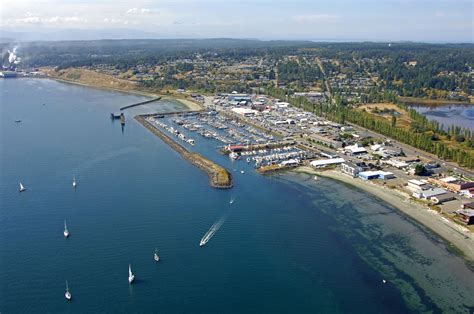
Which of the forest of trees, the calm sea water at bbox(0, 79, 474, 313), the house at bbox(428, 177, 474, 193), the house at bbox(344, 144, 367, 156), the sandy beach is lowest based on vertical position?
the calm sea water at bbox(0, 79, 474, 313)

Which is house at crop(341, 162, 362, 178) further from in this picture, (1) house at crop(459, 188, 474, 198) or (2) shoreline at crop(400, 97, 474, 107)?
(2) shoreline at crop(400, 97, 474, 107)

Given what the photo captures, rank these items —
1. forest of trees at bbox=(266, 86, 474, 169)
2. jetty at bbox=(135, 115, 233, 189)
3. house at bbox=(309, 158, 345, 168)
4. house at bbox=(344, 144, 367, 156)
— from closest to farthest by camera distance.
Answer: jetty at bbox=(135, 115, 233, 189), house at bbox=(309, 158, 345, 168), forest of trees at bbox=(266, 86, 474, 169), house at bbox=(344, 144, 367, 156)

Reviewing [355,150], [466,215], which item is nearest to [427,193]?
[466,215]

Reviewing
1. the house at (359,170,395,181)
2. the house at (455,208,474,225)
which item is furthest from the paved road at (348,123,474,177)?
the house at (455,208,474,225)

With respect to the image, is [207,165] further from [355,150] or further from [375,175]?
[355,150]

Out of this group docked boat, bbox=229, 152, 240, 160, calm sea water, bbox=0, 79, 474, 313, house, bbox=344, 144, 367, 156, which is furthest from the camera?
house, bbox=344, 144, 367, 156

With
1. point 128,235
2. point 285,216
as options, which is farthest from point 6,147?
point 285,216
